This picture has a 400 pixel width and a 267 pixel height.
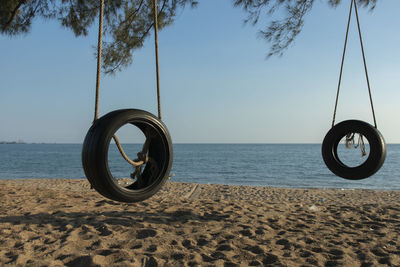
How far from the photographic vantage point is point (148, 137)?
10.2ft

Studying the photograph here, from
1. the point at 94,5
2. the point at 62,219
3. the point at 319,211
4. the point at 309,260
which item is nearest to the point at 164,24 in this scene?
the point at 94,5

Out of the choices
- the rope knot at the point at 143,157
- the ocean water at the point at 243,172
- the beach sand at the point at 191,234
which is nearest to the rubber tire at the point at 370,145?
the beach sand at the point at 191,234

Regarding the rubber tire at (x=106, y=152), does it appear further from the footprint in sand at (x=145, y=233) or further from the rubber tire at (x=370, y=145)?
the rubber tire at (x=370, y=145)

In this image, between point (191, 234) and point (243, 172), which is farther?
point (243, 172)

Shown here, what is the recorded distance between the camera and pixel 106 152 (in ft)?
8.54

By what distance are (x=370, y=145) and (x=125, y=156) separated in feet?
11.8

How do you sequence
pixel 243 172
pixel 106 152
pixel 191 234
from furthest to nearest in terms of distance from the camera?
pixel 243 172 < pixel 191 234 < pixel 106 152

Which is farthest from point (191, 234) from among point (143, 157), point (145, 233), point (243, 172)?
point (243, 172)

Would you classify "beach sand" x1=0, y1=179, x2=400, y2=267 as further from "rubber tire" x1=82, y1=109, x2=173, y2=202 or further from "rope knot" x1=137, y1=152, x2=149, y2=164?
"rope knot" x1=137, y1=152, x2=149, y2=164

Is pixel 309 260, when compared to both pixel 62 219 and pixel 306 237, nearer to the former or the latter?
pixel 306 237

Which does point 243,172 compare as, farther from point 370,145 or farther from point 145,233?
point 145,233

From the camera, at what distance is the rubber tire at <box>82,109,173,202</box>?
8.35ft

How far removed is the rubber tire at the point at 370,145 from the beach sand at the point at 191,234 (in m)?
0.85

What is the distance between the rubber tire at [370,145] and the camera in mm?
4699
